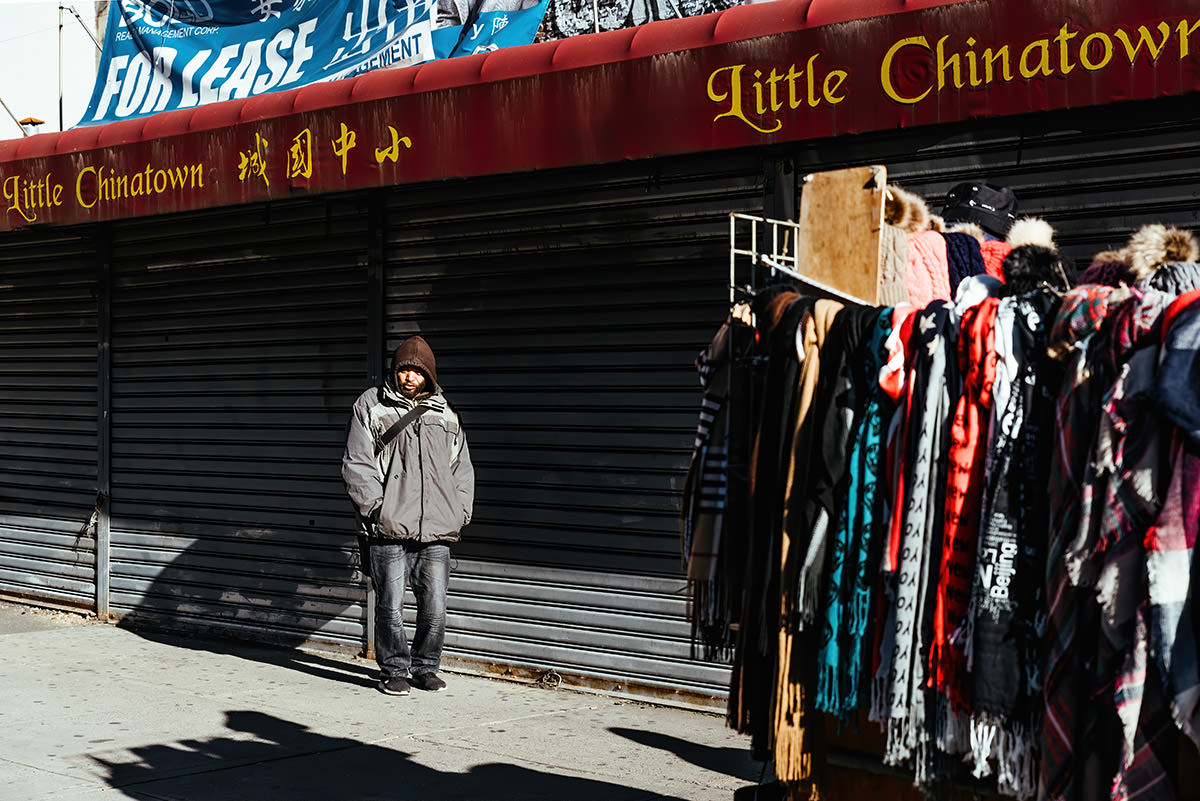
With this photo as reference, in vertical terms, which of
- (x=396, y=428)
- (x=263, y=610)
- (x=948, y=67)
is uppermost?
(x=948, y=67)

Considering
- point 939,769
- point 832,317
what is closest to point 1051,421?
point 832,317

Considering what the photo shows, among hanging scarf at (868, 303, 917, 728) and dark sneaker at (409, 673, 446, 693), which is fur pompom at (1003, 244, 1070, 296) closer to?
hanging scarf at (868, 303, 917, 728)

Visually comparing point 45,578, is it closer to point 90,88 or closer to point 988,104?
point 90,88

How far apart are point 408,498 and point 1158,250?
206 inches

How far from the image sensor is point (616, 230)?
7961 mm

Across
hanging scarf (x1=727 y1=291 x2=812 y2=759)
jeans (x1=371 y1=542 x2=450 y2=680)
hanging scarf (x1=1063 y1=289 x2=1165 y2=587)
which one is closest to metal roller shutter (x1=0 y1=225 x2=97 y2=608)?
jeans (x1=371 y1=542 x2=450 y2=680)

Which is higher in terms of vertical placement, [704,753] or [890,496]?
[890,496]

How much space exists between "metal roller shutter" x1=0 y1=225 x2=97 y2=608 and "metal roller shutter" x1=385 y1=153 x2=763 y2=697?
3586 millimetres

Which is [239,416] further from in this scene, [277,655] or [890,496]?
[890,496]

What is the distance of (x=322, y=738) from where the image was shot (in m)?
6.87

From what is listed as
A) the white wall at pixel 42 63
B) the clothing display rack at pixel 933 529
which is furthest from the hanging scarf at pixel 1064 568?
the white wall at pixel 42 63

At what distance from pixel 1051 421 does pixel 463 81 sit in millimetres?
5646

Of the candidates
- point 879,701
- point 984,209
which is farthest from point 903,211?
point 879,701

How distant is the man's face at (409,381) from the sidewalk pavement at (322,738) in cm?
177
